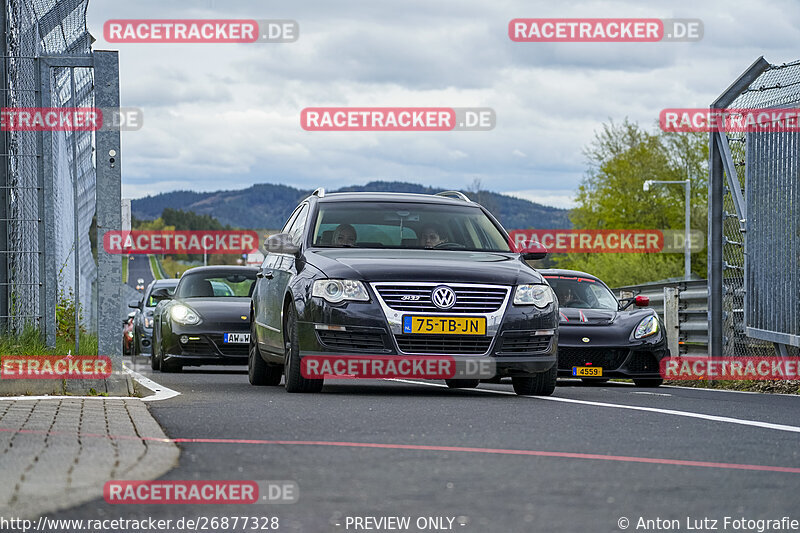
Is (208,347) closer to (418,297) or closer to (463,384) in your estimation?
(463,384)

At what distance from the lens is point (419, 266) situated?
33.2ft

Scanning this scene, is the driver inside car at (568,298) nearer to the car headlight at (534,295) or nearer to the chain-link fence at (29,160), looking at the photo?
the car headlight at (534,295)

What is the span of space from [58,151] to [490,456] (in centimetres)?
1308

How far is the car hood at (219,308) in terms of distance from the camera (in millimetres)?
16812

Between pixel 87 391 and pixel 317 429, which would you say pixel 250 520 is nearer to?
pixel 317 429

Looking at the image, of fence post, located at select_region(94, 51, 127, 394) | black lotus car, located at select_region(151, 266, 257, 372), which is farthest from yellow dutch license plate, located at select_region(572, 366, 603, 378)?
fence post, located at select_region(94, 51, 127, 394)

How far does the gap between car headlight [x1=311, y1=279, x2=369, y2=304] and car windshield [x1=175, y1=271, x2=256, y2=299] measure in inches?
317

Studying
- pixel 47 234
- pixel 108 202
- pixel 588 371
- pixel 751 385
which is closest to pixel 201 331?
pixel 47 234

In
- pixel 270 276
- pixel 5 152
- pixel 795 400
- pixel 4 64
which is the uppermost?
pixel 4 64

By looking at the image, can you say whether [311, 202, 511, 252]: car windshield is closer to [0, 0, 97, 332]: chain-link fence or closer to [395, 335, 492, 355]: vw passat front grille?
[395, 335, 492, 355]: vw passat front grille

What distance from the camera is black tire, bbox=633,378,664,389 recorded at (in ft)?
48.6

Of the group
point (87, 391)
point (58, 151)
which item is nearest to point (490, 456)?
point (87, 391)

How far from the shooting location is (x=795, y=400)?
37.3 ft

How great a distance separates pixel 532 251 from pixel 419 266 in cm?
145
